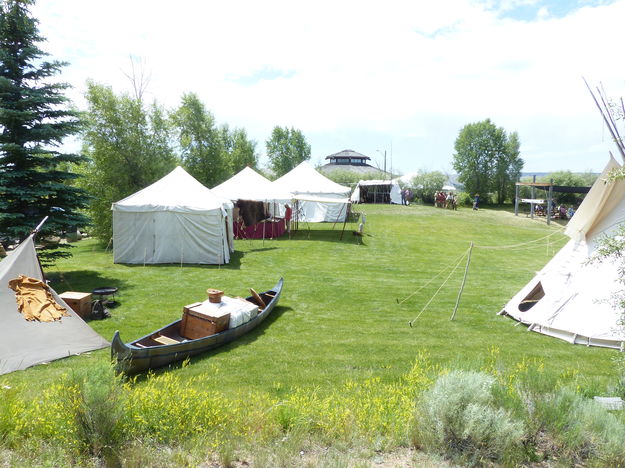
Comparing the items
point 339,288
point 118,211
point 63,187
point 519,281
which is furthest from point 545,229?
point 63,187

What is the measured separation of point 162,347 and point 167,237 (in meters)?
8.88

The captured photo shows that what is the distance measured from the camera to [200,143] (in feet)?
106

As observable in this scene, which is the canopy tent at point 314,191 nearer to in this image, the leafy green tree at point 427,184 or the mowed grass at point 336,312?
the mowed grass at point 336,312

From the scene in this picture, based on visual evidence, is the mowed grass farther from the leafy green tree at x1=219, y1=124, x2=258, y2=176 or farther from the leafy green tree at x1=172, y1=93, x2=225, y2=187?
the leafy green tree at x1=219, y1=124, x2=258, y2=176

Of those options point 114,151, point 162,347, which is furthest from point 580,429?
point 114,151

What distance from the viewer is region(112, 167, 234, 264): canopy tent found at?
47.6 ft

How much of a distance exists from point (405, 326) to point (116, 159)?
59.6 ft

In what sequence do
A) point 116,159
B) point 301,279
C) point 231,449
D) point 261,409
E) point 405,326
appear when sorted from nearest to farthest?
1. point 231,449
2. point 261,409
3. point 405,326
4. point 301,279
5. point 116,159

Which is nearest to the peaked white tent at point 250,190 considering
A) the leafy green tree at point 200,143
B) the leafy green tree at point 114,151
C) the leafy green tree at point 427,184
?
the leafy green tree at point 114,151

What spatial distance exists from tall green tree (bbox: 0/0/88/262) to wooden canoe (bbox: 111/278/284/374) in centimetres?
620

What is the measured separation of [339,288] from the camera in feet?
39.8

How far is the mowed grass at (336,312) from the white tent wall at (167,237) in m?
0.64

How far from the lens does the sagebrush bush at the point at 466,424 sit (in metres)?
3.84

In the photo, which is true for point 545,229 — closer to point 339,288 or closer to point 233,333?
point 339,288
